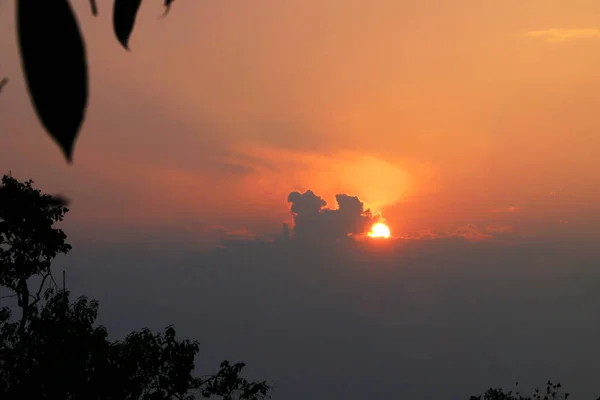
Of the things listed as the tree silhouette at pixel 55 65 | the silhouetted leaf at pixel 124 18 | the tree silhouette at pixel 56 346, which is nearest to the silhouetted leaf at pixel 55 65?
the tree silhouette at pixel 55 65

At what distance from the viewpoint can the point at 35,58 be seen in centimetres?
39

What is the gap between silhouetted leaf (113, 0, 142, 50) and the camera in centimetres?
58

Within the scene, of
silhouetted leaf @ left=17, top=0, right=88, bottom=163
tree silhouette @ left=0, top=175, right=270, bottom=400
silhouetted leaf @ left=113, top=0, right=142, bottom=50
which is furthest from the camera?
tree silhouette @ left=0, top=175, right=270, bottom=400

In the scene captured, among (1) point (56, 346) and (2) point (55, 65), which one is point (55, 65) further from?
(1) point (56, 346)

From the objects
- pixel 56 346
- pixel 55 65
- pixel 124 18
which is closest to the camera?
pixel 55 65

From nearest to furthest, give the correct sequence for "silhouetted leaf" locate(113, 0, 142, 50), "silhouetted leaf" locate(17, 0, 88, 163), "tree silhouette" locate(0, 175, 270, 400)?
1. "silhouetted leaf" locate(17, 0, 88, 163)
2. "silhouetted leaf" locate(113, 0, 142, 50)
3. "tree silhouette" locate(0, 175, 270, 400)

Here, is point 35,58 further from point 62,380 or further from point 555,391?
point 555,391

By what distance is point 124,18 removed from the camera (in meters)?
0.58

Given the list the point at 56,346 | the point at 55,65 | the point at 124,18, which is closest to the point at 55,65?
the point at 55,65

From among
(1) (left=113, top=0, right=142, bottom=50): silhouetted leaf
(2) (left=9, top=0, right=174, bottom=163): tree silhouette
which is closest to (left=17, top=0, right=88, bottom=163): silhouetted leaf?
(2) (left=9, top=0, right=174, bottom=163): tree silhouette

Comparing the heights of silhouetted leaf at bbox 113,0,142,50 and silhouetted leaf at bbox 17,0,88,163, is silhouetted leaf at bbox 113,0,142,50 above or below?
above

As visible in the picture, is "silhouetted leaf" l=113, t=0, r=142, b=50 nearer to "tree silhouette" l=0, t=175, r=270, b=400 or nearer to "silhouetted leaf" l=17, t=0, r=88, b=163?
"silhouetted leaf" l=17, t=0, r=88, b=163

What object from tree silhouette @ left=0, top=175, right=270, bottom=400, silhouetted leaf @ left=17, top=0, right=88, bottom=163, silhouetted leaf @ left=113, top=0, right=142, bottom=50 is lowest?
silhouetted leaf @ left=17, top=0, right=88, bottom=163

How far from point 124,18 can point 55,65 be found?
0.65ft
